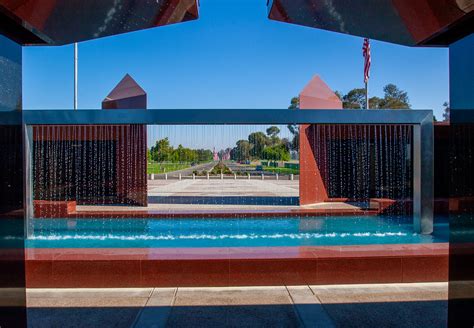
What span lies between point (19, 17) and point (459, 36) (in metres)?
3.38

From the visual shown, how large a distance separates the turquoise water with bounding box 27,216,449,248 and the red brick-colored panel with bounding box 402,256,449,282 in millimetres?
2784

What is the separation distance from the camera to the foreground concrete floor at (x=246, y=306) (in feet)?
12.0

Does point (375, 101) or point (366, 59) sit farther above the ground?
point (375, 101)

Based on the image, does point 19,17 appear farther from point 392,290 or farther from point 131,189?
point 131,189

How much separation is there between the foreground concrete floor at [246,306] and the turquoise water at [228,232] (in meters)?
2.86

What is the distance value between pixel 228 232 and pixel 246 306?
501cm

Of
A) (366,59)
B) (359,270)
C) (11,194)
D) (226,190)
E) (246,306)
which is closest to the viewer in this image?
(11,194)

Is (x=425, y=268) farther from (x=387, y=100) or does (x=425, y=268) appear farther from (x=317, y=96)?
(x=387, y=100)

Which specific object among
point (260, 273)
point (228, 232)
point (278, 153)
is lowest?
point (228, 232)

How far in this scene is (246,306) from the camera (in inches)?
161

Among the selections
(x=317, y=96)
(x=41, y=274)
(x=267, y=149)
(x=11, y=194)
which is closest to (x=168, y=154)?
(x=267, y=149)

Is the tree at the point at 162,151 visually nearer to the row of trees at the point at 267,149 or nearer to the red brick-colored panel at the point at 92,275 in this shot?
the row of trees at the point at 267,149

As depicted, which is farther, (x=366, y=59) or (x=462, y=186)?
(x=366, y=59)

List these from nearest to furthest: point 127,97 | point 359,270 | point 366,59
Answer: point 359,270, point 127,97, point 366,59
